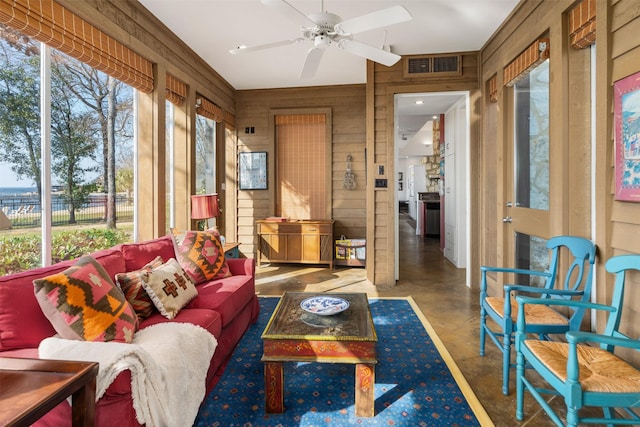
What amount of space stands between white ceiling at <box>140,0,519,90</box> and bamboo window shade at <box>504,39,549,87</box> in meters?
0.54

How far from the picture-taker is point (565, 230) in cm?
235

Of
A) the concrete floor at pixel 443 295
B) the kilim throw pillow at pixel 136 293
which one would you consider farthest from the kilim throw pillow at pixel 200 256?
the concrete floor at pixel 443 295

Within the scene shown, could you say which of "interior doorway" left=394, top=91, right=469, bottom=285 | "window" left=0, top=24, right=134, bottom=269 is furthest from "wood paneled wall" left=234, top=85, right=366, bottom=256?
"window" left=0, top=24, right=134, bottom=269

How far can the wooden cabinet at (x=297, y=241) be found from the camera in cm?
502

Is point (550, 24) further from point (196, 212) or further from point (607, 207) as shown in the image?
point (196, 212)

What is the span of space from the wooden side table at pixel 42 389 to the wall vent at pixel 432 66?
4227 mm

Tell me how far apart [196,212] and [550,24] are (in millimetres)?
3621

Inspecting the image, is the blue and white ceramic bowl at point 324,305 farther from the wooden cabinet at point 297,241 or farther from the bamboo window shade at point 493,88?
the bamboo window shade at point 493,88

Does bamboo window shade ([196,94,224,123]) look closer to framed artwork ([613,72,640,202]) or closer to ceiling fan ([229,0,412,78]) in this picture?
ceiling fan ([229,0,412,78])

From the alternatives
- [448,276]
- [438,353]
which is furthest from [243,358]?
[448,276]

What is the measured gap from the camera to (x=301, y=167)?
5441mm

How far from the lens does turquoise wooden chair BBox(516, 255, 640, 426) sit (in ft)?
4.22

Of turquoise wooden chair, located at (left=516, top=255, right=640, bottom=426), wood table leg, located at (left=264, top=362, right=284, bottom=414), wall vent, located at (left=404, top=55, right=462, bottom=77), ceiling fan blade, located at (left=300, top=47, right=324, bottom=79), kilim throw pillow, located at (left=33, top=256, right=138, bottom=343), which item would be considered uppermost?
wall vent, located at (left=404, top=55, right=462, bottom=77)

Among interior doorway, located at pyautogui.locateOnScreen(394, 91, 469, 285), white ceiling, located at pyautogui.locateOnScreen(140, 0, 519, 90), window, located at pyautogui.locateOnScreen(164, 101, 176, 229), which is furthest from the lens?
interior doorway, located at pyautogui.locateOnScreen(394, 91, 469, 285)
